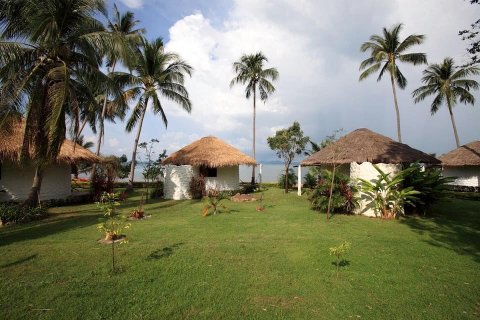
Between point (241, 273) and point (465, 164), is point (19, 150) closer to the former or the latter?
point (241, 273)

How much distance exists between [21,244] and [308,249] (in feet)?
20.5

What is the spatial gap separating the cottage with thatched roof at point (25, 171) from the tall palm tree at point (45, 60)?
4.77 feet

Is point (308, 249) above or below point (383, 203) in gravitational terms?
below

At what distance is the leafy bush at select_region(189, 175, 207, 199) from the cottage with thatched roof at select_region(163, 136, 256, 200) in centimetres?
26

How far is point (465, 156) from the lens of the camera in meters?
19.8

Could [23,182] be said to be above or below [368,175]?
below

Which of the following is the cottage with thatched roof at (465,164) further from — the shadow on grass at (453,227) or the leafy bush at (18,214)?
the leafy bush at (18,214)

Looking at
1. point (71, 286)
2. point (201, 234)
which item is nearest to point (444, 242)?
point (201, 234)

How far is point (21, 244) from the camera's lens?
21.5 feet

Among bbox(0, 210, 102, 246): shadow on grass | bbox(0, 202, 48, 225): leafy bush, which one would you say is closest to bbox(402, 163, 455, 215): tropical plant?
bbox(0, 210, 102, 246): shadow on grass

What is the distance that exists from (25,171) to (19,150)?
2691 mm

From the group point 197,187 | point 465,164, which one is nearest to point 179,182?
point 197,187

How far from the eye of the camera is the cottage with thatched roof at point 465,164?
761 inches

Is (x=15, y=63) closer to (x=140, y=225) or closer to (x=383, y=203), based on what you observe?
(x=140, y=225)
